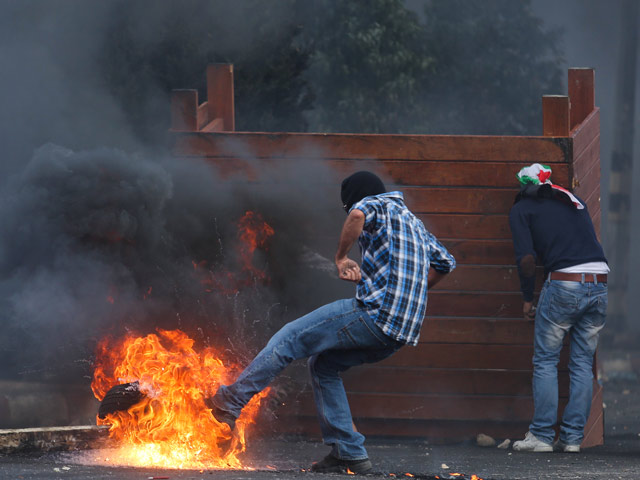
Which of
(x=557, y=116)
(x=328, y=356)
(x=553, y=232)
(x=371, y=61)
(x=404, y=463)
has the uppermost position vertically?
(x=371, y=61)

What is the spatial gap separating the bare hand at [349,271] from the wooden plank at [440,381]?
2.06 meters

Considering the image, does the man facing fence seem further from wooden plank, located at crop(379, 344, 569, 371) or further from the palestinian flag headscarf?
wooden plank, located at crop(379, 344, 569, 371)

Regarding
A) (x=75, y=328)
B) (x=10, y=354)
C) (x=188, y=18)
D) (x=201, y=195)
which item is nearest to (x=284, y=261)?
(x=201, y=195)

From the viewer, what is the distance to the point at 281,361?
5.24 meters

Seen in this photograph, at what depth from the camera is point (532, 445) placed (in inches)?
263

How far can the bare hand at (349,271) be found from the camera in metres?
5.07

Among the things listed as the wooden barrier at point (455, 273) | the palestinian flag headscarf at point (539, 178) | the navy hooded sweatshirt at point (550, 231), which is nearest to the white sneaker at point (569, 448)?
the wooden barrier at point (455, 273)

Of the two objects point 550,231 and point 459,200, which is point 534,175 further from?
point 459,200

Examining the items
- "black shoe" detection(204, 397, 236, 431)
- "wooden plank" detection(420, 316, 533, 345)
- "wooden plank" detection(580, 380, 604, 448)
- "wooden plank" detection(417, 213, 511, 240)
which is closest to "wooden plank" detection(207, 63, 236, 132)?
"wooden plank" detection(417, 213, 511, 240)

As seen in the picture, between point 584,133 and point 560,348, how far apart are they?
1703 millimetres

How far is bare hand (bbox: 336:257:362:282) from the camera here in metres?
5.07

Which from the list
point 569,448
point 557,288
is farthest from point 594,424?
point 557,288

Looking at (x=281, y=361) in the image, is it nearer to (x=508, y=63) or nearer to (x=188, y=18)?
(x=188, y=18)

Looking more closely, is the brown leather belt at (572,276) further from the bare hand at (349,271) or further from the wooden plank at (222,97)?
the wooden plank at (222,97)
